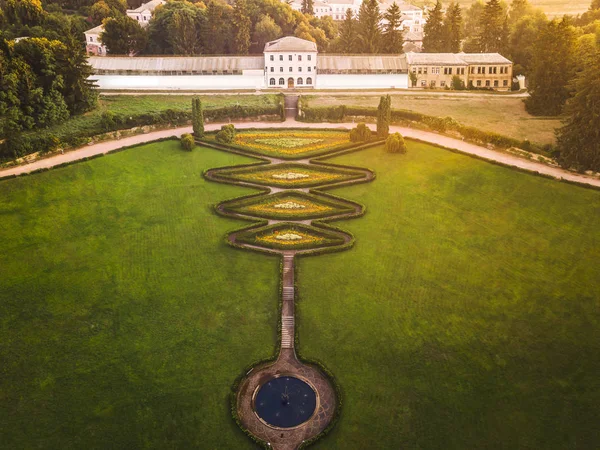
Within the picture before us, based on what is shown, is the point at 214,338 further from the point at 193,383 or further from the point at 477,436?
the point at 477,436

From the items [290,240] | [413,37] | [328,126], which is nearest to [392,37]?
[328,126]

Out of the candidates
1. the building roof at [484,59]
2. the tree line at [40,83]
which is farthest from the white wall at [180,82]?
the building roof at [484,59]

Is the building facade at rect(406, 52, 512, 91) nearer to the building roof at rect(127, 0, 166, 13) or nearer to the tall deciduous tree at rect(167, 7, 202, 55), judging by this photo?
the tall deciduous tree at rect(167, 7, 202, 55)

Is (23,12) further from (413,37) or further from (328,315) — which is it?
(413,37)

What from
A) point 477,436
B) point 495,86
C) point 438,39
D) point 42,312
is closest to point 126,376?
point 42,312

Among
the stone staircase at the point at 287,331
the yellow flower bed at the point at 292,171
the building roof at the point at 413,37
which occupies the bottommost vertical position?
the stone staircase at the point at 287,331

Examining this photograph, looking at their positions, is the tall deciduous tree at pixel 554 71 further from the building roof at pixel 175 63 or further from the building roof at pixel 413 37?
the building roof at pixel 413 37
